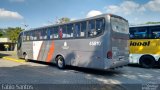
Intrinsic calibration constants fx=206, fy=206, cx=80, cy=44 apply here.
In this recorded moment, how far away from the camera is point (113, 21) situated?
1052 centimetres

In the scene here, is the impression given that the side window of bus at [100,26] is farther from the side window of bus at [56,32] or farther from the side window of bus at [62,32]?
the side window of bus at [56,32]

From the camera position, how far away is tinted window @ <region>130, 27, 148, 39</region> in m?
14.2

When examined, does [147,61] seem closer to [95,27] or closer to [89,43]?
[89,43]

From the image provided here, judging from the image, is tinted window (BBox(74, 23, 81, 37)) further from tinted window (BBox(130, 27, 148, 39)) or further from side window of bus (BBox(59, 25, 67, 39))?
tinted window (BBox(130, 27, 148, 39))

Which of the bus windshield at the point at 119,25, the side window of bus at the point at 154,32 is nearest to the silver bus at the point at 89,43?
the bus windshield at the point at 119,25

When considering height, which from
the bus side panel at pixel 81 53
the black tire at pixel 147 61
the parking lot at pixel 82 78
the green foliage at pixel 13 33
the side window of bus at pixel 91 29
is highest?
the green foliage at pixel 13 33

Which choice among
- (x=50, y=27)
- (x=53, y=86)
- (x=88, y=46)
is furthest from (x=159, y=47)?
(x=53, y=86)

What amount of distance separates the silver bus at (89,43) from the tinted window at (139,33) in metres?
2.83

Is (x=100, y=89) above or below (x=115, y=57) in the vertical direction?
below

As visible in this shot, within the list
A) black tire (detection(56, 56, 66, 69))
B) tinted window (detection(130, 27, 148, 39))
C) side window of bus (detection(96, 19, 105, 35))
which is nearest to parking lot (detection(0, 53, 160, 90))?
black tire (detection(56, 56, 66, 69))

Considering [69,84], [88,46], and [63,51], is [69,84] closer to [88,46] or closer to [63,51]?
[88,46]

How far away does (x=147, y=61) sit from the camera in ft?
46.5

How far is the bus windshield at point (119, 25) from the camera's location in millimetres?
10526

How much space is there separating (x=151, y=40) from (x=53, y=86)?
8.47 metres
